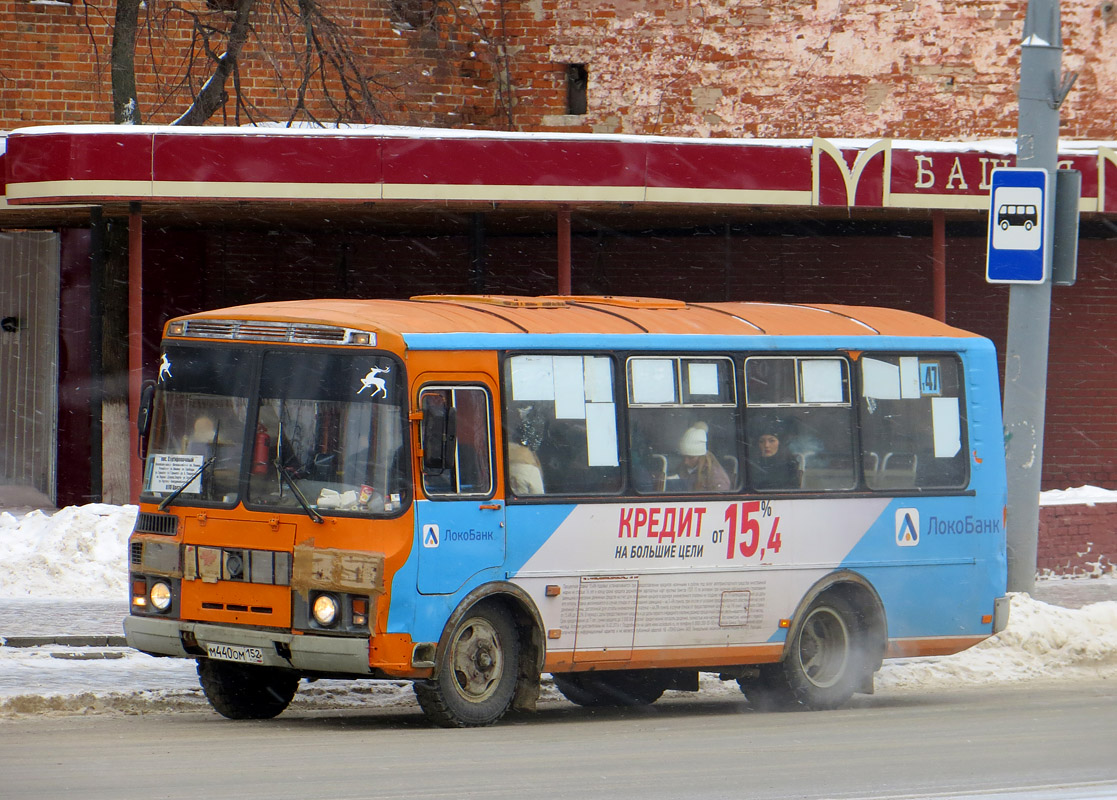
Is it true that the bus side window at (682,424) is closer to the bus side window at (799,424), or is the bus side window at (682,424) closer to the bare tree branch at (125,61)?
the bus side window at (799,424)

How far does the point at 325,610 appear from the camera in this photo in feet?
32.2

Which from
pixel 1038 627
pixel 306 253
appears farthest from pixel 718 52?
pixel 1038 627

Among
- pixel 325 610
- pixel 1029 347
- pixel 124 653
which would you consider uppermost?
pixel 1029 347

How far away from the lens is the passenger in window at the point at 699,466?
1140cm

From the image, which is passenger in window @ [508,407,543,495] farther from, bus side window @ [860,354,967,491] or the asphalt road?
bus side window @ [860,354,967,491]

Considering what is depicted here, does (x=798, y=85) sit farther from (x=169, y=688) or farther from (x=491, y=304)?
(x=169, y=688)

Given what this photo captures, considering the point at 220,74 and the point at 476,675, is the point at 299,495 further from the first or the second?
the point at 220,74

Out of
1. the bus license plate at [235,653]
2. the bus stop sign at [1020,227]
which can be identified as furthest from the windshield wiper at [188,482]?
A: the bus stop sign at [1020,227]

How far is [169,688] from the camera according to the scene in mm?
11523

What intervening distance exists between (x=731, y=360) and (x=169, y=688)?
4169 mm

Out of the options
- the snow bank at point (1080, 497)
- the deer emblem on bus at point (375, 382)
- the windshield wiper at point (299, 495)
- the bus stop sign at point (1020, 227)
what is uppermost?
the bus stop sign at point (1020, 227)

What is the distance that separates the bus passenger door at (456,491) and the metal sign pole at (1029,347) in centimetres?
500

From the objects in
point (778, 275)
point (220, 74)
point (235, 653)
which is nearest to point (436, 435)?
point (235, 653)

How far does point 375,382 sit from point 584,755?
92.9 inches
